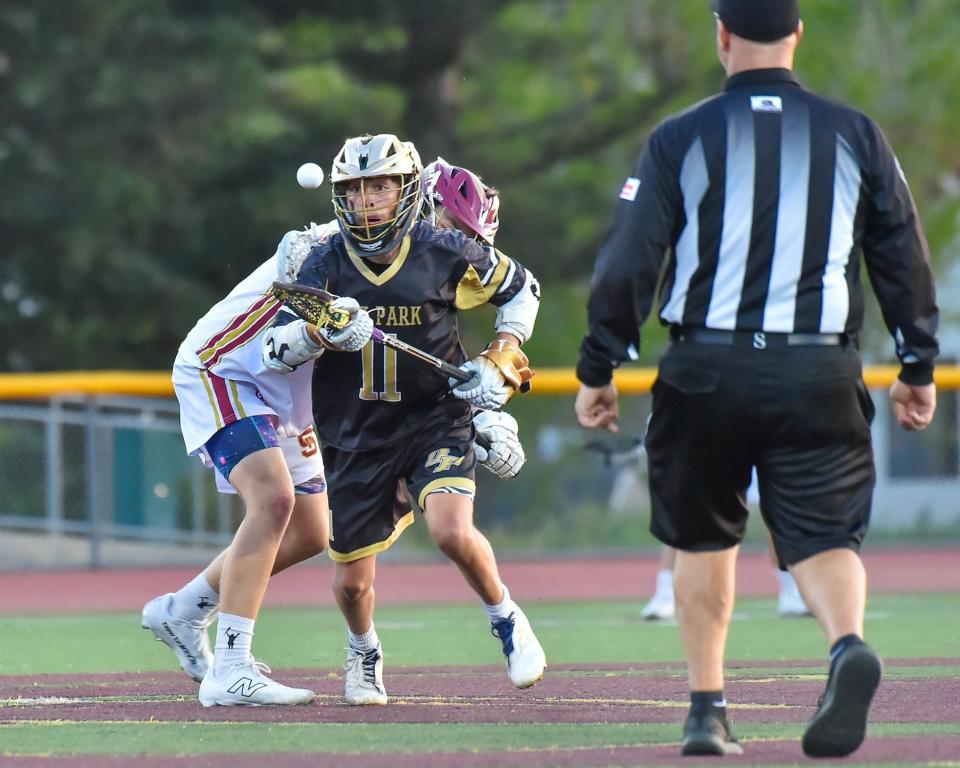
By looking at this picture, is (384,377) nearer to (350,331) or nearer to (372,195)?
(350,331)

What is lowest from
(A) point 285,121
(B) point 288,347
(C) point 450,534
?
(C) point 450,534

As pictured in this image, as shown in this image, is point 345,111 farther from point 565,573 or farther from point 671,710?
point 671,710

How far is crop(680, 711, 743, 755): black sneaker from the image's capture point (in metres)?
4.96

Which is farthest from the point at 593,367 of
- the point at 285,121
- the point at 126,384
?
the point at 285,121

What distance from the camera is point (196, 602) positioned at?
7.34m

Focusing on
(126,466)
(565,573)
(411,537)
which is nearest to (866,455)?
(565,573)

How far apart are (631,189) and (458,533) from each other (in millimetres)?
1835

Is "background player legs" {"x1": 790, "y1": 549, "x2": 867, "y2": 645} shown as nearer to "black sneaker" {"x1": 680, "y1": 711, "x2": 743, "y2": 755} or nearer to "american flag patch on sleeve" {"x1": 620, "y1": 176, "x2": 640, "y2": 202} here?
"black sneaker" {"x1": 680, "y1": 711, "x2": 743, "y2": 755}

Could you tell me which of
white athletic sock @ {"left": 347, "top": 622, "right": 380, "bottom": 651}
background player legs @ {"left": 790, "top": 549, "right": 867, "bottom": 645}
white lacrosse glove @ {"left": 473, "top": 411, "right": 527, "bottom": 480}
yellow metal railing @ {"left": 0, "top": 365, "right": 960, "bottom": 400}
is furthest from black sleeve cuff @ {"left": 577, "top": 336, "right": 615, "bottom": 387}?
yellow metal railing @ {"left": 0, "top": 365, "right": 960, "bottom": 400}

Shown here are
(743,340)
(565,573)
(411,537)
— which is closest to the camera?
(743,340)

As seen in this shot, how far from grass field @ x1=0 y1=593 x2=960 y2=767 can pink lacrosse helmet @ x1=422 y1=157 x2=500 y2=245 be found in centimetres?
171

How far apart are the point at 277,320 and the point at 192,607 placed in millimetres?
1318

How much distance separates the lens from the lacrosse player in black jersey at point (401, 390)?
21.5ft

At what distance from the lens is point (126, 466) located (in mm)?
17719
